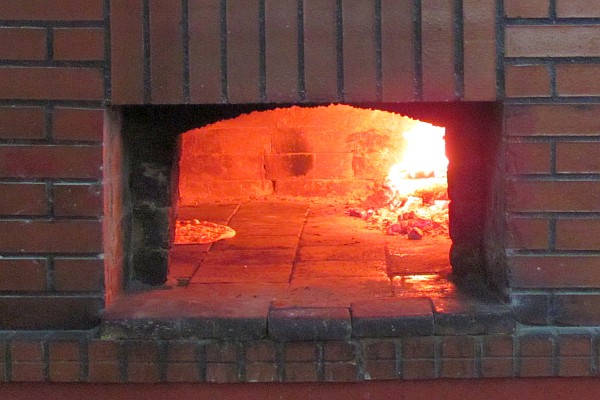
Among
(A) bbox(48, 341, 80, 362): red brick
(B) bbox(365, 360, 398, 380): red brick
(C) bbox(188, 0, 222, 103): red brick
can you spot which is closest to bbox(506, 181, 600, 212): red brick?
(B) bbox(365, 360, 398, 380): red brick

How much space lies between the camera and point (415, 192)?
17.1ft

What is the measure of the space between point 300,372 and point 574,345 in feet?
2.92

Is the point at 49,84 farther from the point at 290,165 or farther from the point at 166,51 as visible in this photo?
the point at 290,165

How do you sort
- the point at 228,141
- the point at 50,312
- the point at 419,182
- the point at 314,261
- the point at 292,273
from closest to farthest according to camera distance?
the point at 50,312
the point at 292,273
the point at 314,261
the point at 419,182
the point at 228,141

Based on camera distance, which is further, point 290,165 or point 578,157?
point 290,165

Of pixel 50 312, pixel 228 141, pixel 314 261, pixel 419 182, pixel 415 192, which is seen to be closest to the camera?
pixel 50 312

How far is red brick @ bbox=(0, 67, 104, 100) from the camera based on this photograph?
2.63m

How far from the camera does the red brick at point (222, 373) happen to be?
8.73ft

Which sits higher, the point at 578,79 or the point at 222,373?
the point at 578,79

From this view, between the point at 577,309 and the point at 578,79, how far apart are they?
750mm

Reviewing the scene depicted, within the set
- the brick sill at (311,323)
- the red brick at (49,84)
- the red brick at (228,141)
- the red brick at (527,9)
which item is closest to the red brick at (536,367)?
the brick sill at (311,323)

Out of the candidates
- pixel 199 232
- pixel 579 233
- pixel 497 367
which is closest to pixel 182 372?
pixel 497 367

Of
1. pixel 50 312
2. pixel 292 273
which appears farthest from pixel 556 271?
pixel 50 312

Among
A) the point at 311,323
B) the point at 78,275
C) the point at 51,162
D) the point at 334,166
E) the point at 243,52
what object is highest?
the point at 243,52
